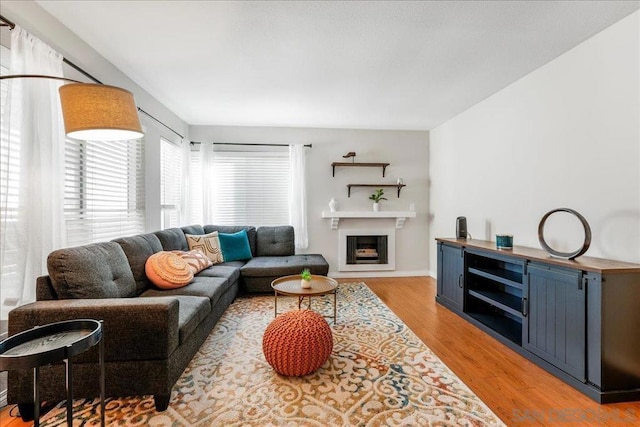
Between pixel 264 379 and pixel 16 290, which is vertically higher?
pixel 16 290

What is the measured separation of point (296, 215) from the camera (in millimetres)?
4855

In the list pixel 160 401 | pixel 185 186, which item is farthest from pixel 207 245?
pixel 160 401

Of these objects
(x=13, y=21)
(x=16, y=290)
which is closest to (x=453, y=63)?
(x=13, y=21)

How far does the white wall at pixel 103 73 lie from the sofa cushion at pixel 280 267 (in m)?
1.25

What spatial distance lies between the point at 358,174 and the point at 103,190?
3526 mm

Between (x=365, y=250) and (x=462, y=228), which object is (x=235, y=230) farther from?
(x=462, y=228)

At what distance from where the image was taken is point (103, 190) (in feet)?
9.05

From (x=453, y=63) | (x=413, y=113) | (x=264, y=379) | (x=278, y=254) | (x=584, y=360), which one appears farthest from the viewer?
(x=278, y=254)

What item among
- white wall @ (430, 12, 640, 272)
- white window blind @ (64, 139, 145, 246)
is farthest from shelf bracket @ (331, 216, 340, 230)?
white window blind @ (64, 139, 145, 246)

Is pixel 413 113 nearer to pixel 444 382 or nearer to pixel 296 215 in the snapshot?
pixel 296 215

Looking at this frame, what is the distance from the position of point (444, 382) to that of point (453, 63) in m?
2.63

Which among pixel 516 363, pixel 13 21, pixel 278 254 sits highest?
pixel 13 21

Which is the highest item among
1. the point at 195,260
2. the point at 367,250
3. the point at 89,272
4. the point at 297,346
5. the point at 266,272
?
the point at 89,272

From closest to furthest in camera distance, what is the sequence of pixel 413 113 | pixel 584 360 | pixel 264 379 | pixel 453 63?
pixel 584 360 < pixel 264 379 < pixel 453 63 < pixel 413 113
